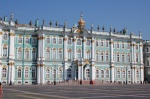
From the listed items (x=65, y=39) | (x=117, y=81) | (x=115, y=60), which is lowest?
(x=117, y=81)

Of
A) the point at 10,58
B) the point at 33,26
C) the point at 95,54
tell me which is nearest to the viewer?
the point at 10,58

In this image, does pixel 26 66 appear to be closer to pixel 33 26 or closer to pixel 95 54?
pixel 33 26

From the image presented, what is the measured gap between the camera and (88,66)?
250 ft

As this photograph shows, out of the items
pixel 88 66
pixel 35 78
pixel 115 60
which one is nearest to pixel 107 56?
pixel 115 60

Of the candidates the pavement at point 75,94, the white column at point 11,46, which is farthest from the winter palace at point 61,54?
the pavement at point 75,94

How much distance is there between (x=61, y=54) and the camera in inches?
2958

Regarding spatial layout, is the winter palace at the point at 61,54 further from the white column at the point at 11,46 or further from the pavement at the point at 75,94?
the pavement at the point at 75,94

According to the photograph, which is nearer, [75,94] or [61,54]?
[75,94]

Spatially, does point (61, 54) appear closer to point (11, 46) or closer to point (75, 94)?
point (11, 46)

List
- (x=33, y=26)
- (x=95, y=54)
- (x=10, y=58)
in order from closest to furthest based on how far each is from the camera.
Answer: (x=10, y=58) → (x=33, y=26) → (x=95, y=54)

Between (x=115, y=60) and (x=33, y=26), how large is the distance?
2553cm

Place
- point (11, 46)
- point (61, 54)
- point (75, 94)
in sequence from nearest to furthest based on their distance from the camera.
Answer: point (75, 94)
point (11, 46)
point (61, 54)

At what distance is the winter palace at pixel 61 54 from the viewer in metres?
69.2

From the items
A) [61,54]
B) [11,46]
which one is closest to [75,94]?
[11,46]
